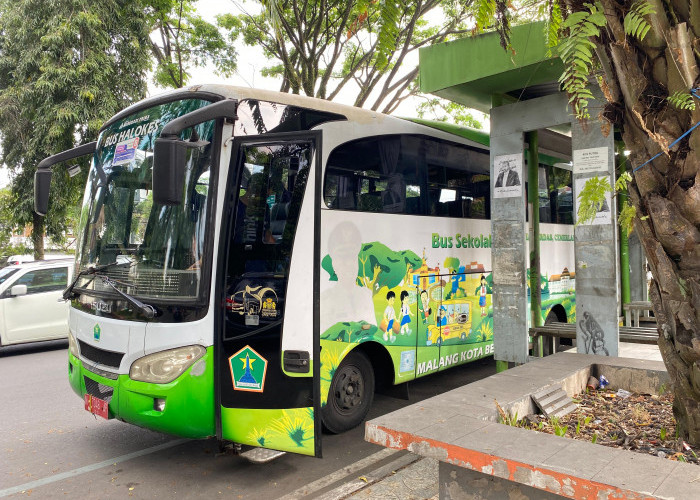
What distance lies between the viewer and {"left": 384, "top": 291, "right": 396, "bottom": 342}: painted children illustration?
17.6 ft

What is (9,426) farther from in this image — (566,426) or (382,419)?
(566,426)

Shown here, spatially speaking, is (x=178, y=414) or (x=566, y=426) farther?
(x=178, y=414)

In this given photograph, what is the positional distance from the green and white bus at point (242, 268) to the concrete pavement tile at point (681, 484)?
7.05 ft

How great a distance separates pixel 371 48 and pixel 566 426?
→ 10181mm

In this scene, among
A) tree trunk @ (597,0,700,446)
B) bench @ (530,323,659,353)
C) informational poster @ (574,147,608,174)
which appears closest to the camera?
tree trunk @ (597,0,700,446)

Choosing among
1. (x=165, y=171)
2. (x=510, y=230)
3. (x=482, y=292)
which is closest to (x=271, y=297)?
(x=165, y=171)

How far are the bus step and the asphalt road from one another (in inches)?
3.2

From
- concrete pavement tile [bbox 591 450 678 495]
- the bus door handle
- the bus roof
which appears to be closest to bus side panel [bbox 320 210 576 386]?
the bus door handle

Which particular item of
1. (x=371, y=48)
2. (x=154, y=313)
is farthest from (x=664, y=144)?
(x=371, y=48)

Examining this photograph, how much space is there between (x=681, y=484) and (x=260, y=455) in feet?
10.3

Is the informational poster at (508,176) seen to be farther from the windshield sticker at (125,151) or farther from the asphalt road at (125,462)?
the windshield sticker at (125,151)

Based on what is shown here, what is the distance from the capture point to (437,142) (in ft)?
21.0

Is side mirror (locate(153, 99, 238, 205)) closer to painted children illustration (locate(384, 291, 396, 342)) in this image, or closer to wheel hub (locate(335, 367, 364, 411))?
wheel hub (locate(335, 367, 364, 411))

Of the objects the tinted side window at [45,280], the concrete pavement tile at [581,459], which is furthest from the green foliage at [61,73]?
the concrete pavement tile at [581,459]
